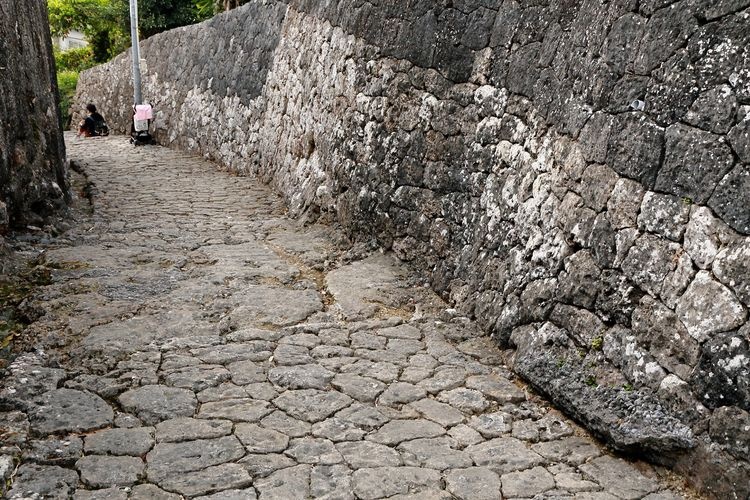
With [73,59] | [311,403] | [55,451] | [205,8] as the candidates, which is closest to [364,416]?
[311,403]

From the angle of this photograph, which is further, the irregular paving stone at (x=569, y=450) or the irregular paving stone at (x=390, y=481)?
the irregular paving stone at (x=569, y=450)

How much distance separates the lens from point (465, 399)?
4184 millimetres

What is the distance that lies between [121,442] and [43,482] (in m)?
0.44

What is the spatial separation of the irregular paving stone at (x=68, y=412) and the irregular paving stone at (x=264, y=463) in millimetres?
850

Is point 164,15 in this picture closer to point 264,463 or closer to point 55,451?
point 55,451

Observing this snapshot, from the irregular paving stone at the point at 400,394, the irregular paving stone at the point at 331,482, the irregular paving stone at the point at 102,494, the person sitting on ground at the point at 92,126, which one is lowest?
the irregular paving stone at the point at 102,494

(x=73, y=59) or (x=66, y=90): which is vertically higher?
(x=73, y=59)

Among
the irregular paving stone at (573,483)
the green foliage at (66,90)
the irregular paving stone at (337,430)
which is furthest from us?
the green foliage at (66,90)

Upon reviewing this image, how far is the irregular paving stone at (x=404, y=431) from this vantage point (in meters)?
3.73

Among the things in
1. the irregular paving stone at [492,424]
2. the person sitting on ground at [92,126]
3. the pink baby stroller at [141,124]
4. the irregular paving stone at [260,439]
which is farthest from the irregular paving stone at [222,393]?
the person sitting on ground at [92,126]

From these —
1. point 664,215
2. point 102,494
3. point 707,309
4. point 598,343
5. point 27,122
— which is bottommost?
point 102,494

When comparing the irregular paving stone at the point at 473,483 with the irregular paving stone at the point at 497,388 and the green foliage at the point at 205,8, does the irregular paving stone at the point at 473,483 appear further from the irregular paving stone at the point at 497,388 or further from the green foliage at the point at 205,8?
the green foliage at the point at 205,8

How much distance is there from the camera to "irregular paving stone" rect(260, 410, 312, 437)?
12.3ft

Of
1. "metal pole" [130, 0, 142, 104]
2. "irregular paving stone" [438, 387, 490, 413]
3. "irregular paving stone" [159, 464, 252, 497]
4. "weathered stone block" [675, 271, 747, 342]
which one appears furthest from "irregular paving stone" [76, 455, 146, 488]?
"metal pole" [130, 0, 142, 104]
